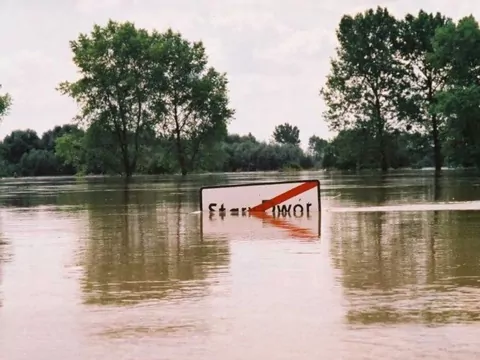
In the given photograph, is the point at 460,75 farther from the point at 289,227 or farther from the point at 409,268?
the point at 409,268

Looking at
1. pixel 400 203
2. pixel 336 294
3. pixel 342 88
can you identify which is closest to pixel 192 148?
pixel 342 88

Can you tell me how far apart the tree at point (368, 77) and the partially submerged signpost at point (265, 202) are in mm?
66467

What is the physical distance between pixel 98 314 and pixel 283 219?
11.2 metres

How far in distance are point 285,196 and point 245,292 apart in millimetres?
11703

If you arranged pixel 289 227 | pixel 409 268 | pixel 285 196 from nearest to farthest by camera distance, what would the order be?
pixel 409 268 < pixel 289 227 < pixel 285 196

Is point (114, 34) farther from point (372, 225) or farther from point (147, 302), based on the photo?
point (147, 302)

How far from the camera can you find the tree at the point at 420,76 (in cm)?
8531

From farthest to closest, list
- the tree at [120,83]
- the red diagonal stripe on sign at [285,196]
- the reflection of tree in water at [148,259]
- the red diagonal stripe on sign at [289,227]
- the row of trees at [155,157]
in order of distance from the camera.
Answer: the tree at [120,83] → the row of trees at [155,157] → the red diagonal stripe on sign at [285,196] → the red diagonal stripe on sign at [289,227] → the reflection of tree in water at [148,259]

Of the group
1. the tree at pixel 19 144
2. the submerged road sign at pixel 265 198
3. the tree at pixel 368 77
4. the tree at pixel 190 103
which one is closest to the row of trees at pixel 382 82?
the tree at pixel 368 77

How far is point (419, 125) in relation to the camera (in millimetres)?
87125

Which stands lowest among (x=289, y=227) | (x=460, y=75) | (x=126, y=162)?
(x=289, y=227)

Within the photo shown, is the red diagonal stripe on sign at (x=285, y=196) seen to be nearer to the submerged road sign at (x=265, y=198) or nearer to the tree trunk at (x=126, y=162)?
the submerged road sign at (x=265, y=198)

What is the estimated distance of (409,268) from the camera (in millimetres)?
10344

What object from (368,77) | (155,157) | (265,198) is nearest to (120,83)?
(155,157)
